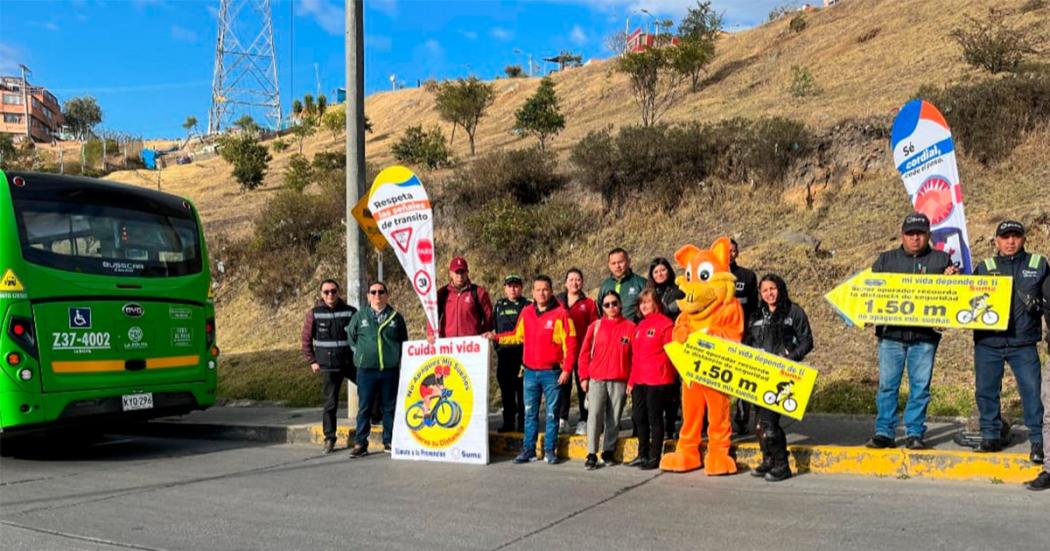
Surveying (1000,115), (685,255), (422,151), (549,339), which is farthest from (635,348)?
(422,151)

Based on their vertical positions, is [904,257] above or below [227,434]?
above

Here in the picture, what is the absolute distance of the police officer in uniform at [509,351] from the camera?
851cm

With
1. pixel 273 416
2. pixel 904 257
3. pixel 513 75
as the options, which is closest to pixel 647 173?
pixel 273 416

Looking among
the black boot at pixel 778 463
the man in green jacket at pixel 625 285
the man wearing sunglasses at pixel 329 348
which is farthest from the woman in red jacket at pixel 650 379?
the man wearing sunglasses at pixel 329 348

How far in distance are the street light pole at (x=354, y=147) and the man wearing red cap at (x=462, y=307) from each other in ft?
5.60

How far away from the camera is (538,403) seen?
26.0ft

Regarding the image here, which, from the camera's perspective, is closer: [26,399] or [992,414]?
[992,414]

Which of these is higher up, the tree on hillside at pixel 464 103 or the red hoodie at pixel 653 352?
the tree on hillside at pixel 464 103

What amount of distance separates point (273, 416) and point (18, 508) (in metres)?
4.84

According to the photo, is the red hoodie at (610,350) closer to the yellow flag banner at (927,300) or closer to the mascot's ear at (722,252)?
the mascot's ear at (722,252)

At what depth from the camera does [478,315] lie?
8781 mm

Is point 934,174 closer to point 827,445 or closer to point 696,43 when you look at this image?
point 827,445

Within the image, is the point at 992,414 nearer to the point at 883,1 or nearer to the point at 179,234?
the point at 179,234

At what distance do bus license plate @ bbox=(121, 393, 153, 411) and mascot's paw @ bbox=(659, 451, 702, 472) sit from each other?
5.86 metres
